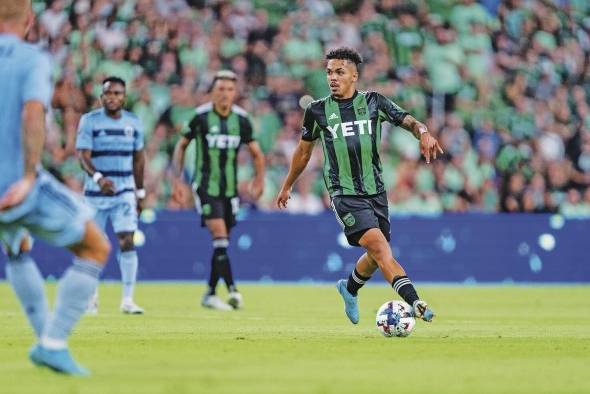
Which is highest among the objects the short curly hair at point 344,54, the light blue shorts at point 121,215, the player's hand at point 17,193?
the short curly hair at point 344,54

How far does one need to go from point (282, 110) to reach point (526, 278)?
15.8ft

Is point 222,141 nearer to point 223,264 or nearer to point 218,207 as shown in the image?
point 218,207

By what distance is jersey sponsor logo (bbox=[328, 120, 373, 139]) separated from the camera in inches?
471

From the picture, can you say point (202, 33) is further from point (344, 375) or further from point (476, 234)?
point (344, 375)

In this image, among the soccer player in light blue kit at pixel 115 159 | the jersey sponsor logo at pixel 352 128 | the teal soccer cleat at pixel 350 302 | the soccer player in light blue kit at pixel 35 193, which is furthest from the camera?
the soccer player in light blue kit at pixel 115 159

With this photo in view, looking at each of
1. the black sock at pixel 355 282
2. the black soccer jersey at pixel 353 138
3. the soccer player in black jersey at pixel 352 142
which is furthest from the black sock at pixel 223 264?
the black soccer jersey at pixel 353 138

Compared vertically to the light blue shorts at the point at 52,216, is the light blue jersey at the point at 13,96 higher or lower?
higher

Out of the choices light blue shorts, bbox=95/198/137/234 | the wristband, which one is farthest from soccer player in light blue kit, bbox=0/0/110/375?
light blue shorts, bbox=95/198/137/234

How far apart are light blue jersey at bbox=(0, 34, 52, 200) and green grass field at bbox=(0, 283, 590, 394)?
1.13 meters

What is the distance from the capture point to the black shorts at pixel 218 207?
16438 mm

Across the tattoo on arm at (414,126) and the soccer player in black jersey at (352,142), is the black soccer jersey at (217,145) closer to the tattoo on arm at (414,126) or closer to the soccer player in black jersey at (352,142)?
the soccer player in black jersey at (352,142)

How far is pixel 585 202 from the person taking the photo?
74.0 feet

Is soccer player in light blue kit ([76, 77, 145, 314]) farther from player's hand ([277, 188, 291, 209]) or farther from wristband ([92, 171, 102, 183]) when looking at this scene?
player's hand ([277, 188, 291, 209])

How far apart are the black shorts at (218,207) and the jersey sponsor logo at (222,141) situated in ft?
2.03
